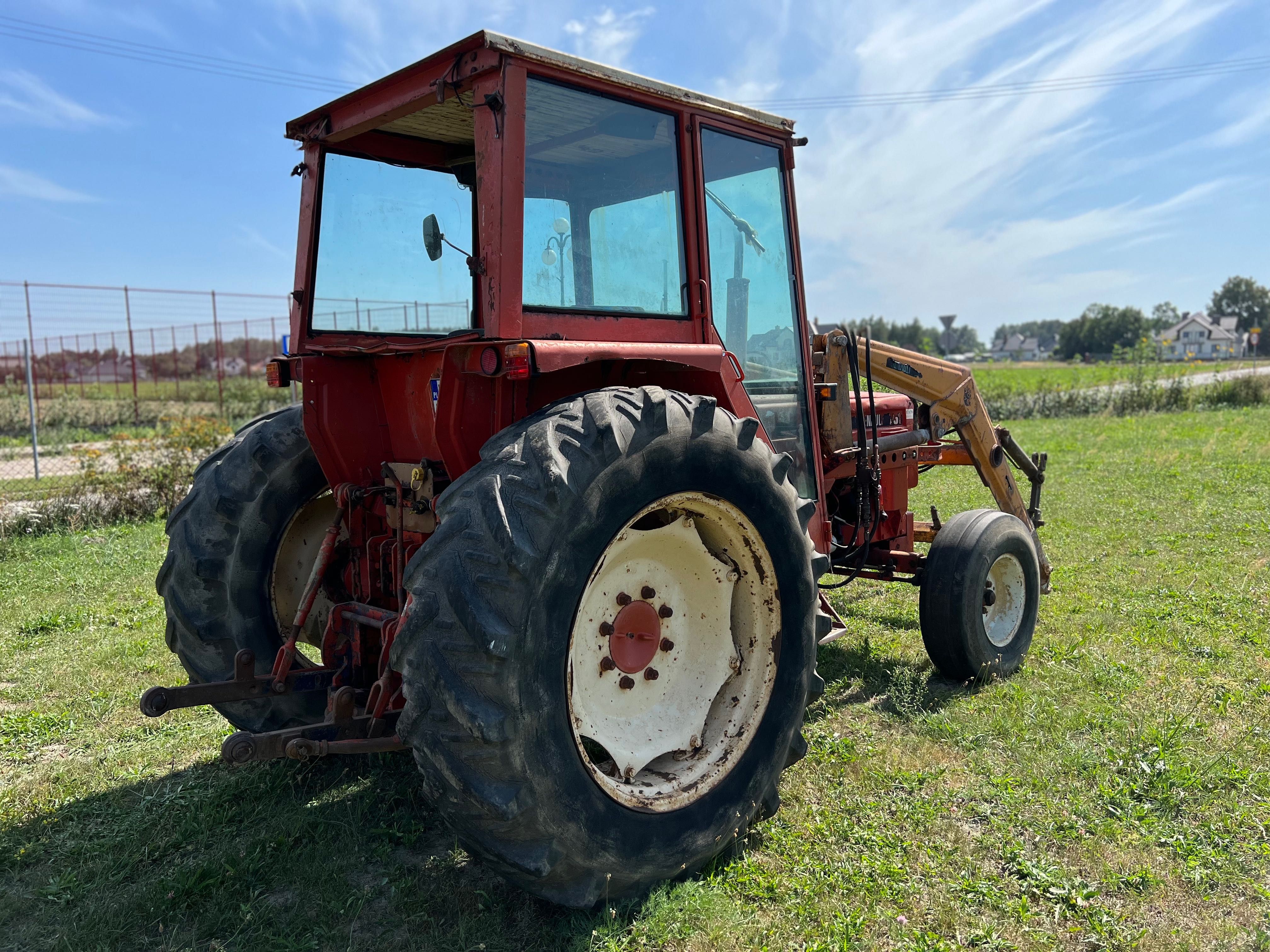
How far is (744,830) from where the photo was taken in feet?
10.6

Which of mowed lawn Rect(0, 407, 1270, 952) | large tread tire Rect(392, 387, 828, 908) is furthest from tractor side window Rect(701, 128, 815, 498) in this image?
mowed lawn Rect(0, 407, 1270, 952)

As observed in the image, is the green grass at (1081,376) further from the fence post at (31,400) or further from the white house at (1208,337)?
the white house at (1208,337)

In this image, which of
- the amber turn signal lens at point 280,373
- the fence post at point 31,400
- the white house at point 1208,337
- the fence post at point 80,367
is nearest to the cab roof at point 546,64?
the amber turn signal lens at point 280,373

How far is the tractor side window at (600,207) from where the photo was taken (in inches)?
122

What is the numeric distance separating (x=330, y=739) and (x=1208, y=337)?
104 m

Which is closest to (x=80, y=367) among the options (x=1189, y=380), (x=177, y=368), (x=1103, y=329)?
(x=177, y=368)

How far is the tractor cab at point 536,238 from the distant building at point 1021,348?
253 feet

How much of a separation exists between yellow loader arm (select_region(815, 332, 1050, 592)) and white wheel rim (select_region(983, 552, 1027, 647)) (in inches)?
8.0

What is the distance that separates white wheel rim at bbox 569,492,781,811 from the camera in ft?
9.81

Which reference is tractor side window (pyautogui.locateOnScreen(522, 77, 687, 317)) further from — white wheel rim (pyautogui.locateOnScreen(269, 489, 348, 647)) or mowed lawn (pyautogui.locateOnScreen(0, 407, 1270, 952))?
mowed lawn (pyautogui.locateOnScreen(0, 407, 1270, 952))

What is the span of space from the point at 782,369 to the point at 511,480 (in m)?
1.96

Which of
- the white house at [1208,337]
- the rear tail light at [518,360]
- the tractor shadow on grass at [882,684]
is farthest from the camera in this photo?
the white house at [1208,337]

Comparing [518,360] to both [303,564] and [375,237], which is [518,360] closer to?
[375,237]

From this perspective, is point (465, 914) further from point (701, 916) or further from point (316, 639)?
point (316, 639)
